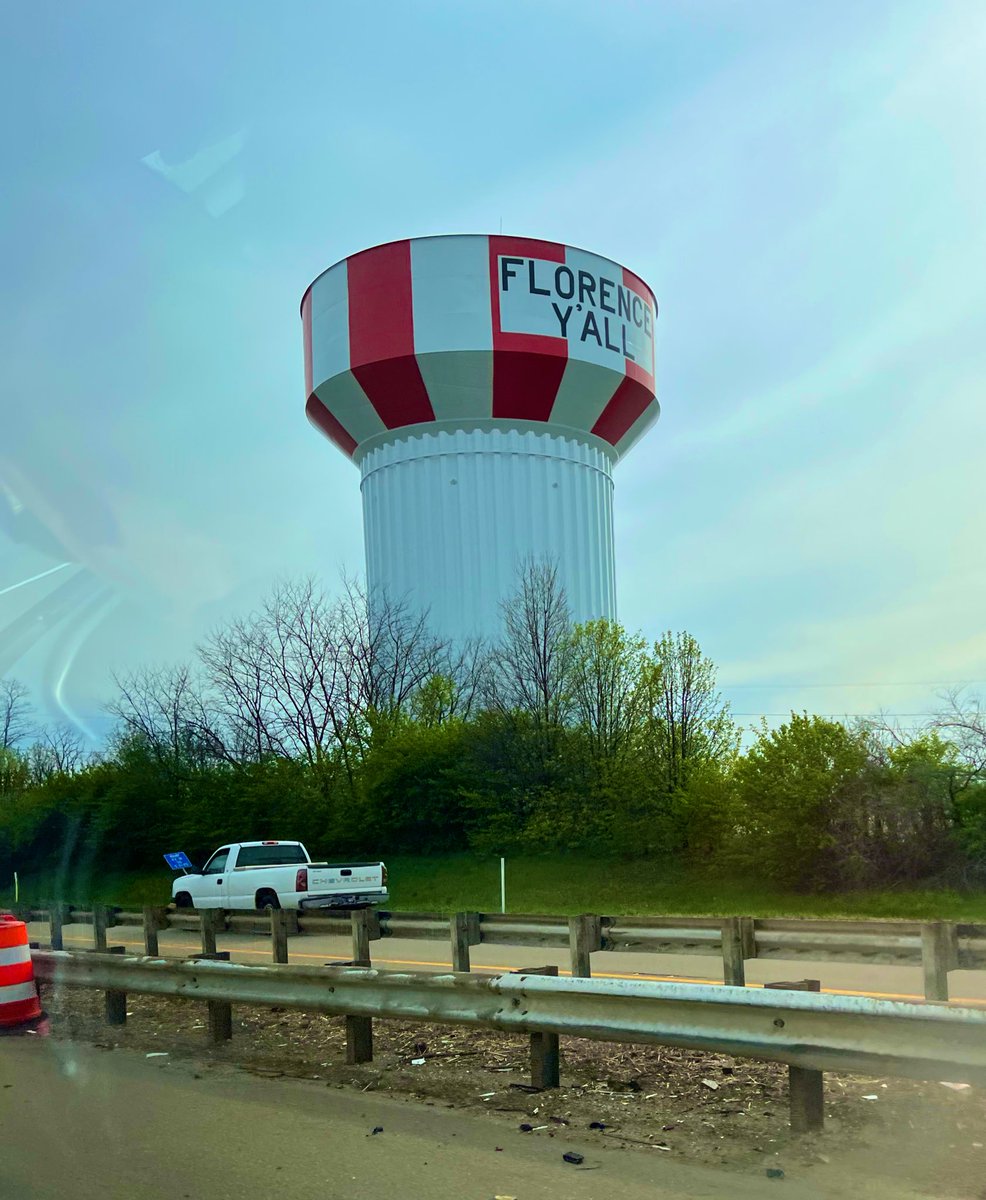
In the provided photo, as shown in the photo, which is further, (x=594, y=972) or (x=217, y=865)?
(x=217, y=865)

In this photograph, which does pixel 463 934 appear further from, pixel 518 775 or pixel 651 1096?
pixel 518 775

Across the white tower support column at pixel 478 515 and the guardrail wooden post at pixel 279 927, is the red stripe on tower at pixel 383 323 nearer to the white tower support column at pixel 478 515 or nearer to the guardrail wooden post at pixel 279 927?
the white tower support column at pixel 478 515

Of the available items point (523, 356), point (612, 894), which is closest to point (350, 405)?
point (523, 356)

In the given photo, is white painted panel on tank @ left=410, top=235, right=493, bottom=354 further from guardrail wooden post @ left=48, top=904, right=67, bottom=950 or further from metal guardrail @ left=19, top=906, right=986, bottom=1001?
metal guardrail @ left=19, top=906, right=986, bottom=1001

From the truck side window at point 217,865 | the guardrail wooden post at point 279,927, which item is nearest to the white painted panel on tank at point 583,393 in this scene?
the truck side window at point 217,865

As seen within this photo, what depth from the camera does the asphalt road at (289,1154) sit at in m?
5.46

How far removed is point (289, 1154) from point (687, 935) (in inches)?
188

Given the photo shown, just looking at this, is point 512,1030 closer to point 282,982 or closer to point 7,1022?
point 282,982

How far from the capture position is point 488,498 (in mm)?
35812

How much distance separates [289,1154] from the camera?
20.0 ft

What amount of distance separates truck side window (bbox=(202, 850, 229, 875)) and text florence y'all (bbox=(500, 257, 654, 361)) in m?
17.2

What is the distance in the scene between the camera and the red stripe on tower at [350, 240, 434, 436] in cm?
3319

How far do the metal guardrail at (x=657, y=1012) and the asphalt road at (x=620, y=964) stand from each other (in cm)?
383

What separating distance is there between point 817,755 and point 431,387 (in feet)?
51.4
